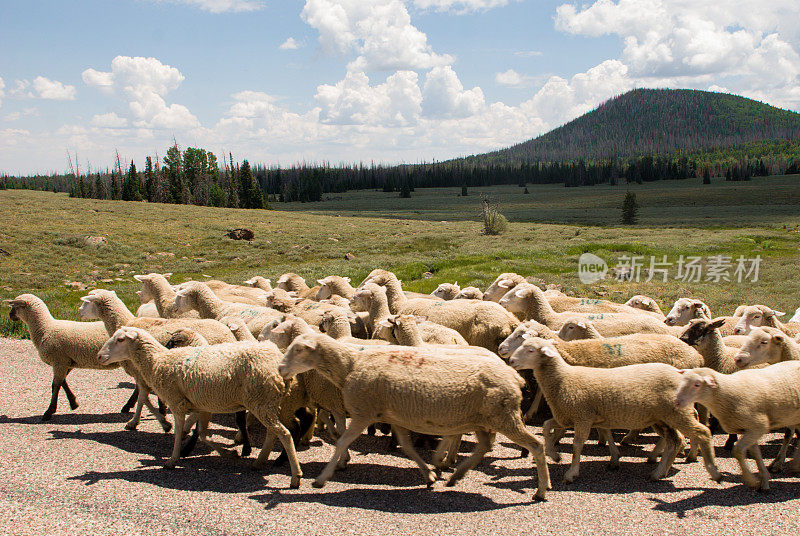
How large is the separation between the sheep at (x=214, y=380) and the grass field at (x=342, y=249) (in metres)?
12.2

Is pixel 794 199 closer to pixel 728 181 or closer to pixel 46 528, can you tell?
pixel 728 181

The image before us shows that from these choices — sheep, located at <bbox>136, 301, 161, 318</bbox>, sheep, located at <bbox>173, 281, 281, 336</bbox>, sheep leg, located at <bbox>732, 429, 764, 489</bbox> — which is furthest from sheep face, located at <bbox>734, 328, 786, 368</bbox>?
sheep, located at <bbox>136, 301, 161, 318</bbox>

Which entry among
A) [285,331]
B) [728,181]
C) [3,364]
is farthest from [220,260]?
[728,181]

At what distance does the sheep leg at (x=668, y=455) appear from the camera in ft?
26.8

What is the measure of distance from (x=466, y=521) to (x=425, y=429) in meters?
1.34

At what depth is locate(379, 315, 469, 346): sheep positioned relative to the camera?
979 centimetres

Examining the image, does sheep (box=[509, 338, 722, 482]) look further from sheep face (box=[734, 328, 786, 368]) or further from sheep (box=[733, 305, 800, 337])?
sheep (box=[733, 305, 800, 337])

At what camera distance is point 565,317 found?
1300cm

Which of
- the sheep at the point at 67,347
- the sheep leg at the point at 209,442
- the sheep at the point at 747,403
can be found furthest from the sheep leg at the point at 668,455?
the sheep at the point at 67,347

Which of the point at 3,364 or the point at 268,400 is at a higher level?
the point at 268,400

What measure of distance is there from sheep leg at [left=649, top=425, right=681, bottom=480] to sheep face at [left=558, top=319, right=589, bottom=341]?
2880 millimetres

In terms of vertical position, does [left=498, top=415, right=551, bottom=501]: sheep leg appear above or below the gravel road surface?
above

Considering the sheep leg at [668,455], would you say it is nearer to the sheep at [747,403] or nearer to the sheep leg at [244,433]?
the sheep at [747,403]

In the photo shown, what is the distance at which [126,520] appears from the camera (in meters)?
6.61
